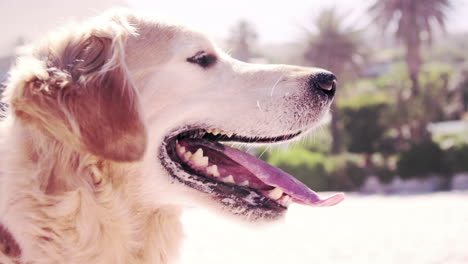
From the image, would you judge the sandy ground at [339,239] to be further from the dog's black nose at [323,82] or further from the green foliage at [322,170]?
the green foliage at [322,170]

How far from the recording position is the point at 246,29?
159ft

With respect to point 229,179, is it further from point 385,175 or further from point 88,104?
point 385,175

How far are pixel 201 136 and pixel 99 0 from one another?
1.26 meters

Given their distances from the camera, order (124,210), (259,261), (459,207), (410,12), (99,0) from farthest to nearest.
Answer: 1. (410,12)
2. (459,207)
3. (259,261)
4. (99,0)
5. (124,210)

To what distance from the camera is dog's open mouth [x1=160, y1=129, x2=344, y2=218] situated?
2.46m

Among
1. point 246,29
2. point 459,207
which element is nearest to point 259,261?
point 459,207

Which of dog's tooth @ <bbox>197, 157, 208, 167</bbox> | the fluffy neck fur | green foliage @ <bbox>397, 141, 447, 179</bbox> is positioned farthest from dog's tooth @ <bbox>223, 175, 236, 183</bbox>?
green foliage @ <bbox>397, 141, 447, 179</bbox>

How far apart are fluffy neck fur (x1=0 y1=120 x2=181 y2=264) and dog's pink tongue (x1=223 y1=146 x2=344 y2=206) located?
0.65m

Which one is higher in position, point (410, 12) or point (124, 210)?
point (410, 12)

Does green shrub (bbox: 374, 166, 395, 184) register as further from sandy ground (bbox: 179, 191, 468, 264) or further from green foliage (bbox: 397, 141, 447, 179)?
sandy ground (bbox: 179, 191, 468, 264)

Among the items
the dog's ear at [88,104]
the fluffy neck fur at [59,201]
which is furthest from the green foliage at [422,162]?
the dog's ear at [88,104]

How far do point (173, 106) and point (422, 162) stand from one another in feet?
67.7

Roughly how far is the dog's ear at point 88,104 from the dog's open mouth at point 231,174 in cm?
39

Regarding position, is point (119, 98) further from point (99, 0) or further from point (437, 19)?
point (437, 19)
